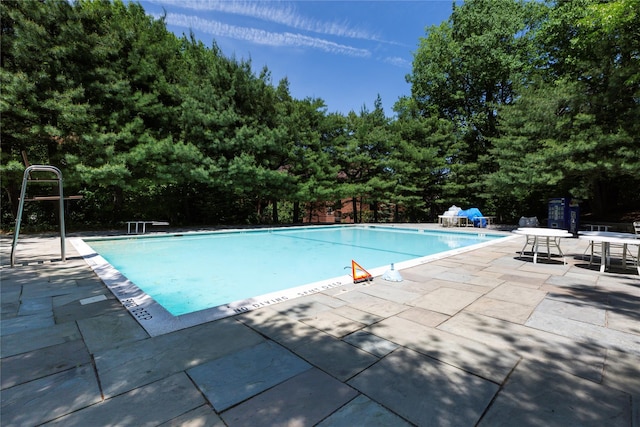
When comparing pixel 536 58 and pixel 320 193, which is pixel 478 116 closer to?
pixel 536 58

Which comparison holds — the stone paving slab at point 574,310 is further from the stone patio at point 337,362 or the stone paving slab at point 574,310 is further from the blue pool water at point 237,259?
the blue pool water at point 237,259

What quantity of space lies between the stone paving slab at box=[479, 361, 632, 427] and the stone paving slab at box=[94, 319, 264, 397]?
1739 millimetres

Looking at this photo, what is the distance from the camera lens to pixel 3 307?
118 inches

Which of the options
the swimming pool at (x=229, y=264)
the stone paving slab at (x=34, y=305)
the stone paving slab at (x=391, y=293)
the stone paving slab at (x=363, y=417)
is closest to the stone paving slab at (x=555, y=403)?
the stone paving slab at (x=363, y=417)

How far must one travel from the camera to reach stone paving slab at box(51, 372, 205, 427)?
146 centimetres

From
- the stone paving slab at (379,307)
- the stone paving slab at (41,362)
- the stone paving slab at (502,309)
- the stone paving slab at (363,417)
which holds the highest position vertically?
the stone paving slab at (502,309)

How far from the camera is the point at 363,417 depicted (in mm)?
1498

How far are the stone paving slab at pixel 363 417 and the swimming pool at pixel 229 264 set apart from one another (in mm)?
1768

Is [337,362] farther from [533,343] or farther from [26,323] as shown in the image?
[26,323]

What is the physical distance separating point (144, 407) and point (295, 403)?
2.73ft

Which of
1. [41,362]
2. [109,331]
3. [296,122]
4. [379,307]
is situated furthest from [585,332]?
[296,122]

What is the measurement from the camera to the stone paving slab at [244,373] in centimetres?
168

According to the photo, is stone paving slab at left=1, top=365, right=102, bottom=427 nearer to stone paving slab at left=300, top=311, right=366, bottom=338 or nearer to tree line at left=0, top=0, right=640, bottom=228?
stone paving slab at left=300, top=311, right=366, bottom=338

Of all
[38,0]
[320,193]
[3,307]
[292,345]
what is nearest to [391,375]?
[292,345]
